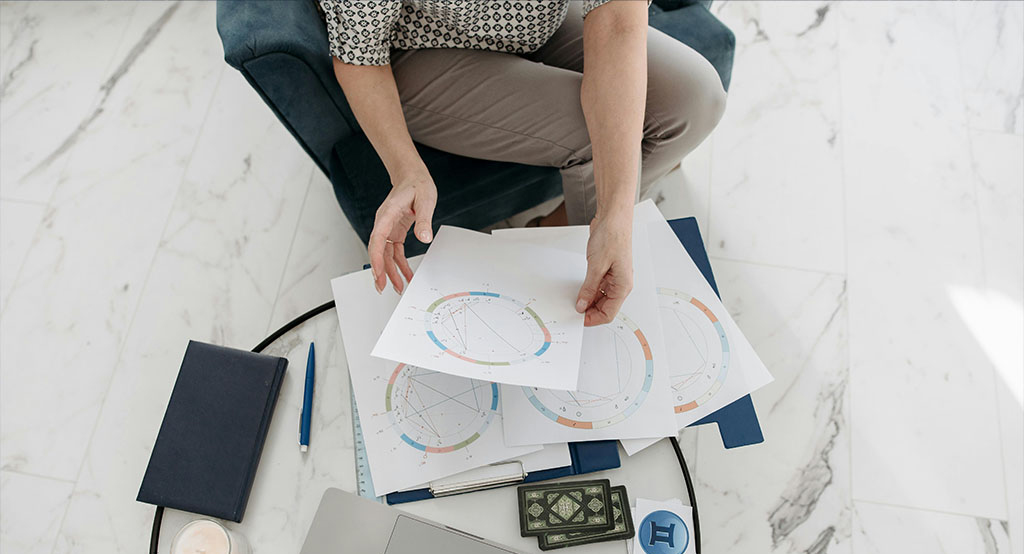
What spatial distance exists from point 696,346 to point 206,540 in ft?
2.37

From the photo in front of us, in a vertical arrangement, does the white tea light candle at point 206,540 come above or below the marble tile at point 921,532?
above

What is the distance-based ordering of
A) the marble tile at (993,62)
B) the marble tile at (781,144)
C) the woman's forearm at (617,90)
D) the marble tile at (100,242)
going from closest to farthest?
the woman's forearm at (617,90) < the marble tile at (100,242) < the marble tile at (781,144) < the marble tile at (993,62)

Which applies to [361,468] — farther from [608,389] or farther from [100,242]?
[100,242]

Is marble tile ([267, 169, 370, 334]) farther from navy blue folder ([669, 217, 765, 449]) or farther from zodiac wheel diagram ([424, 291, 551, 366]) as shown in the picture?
navy blue folder ([669, 217, 765, 449])

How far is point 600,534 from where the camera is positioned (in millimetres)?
938

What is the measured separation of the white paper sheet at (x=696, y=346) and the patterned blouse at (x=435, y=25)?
1.43ft

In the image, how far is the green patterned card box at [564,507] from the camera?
3.09ft

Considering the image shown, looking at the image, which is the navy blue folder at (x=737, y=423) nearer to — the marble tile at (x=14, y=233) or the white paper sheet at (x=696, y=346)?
the white paper sheet at (x=696, y=346)

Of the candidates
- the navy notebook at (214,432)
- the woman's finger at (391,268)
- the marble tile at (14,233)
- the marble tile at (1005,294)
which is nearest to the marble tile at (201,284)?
the marble tile at (14,233)

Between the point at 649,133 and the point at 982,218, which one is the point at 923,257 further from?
the point at 649,133

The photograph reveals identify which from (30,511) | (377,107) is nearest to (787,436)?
(377,107)

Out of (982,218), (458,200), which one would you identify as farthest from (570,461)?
(982,218)

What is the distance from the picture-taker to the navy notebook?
0.97 meters

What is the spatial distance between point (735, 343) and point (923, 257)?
93 centimetres
